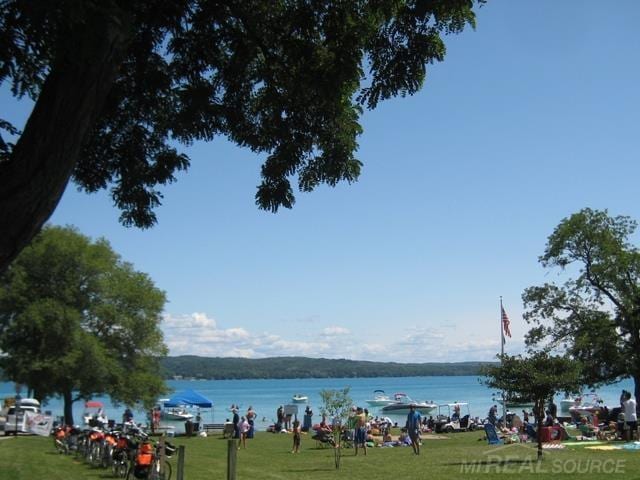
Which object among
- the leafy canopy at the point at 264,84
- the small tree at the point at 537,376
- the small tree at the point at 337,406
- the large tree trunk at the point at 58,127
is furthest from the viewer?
the small tree at the point at 337,406

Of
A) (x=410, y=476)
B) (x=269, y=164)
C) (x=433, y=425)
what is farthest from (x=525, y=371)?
(x=433, y=425)

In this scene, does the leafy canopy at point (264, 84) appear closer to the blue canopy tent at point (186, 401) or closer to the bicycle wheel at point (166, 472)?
the bicycle wheel at point (166, 472)

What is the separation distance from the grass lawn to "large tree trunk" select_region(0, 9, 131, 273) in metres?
13.0

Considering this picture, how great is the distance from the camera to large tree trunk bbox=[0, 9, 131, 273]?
11.3 feet

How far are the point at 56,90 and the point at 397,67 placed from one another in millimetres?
3256

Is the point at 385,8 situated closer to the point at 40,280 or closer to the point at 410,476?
the point at 410,476

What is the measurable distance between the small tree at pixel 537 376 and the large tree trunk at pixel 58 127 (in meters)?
16.6

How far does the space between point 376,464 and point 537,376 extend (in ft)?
16.1

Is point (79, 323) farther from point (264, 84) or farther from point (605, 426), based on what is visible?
point (264, 84)

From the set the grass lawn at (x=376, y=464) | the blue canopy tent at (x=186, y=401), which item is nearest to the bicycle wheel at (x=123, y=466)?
the grass lawn at (x=376, y=464)

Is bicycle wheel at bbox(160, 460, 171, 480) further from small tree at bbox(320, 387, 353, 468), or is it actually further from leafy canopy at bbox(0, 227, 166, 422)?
leafy canopy at bbox(0, 227, 166, 422)

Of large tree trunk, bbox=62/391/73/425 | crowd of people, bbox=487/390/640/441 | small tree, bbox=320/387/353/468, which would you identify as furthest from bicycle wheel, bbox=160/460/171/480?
large tree trunk, bbox=62/391/73/425

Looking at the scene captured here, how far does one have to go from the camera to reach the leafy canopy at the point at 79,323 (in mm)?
34781

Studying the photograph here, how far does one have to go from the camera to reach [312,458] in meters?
21.7
